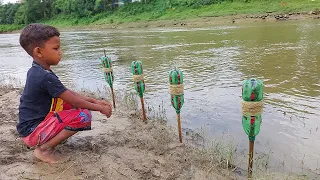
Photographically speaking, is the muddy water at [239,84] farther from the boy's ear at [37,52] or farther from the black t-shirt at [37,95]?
the boy's ear at [37,52]

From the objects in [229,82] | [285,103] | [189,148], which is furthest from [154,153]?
[229,82]

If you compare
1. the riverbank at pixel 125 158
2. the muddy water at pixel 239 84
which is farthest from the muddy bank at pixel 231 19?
the riverbank at pixel 125 158

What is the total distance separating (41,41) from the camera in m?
3.23

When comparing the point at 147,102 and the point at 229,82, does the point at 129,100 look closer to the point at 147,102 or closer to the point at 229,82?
the point at 147,102

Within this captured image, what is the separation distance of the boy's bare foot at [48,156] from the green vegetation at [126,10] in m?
28.4

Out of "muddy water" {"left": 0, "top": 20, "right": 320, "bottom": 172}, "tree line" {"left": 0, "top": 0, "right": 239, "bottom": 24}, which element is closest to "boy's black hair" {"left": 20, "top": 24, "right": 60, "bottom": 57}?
"muddy water" {"left": 0, "top": 20, "right": 320, "bottom": 172}

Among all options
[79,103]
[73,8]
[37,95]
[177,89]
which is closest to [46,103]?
[37,95]

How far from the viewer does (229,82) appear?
798 centimetres

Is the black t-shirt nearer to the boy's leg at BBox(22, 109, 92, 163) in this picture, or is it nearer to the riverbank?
the boy's leg at BBox(22, 109, 92, 163)

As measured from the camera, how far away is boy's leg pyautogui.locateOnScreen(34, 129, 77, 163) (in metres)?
3.43

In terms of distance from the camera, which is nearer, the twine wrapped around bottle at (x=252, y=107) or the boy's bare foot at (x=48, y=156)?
the twine wrapped around bottle at (x=252, y=107)

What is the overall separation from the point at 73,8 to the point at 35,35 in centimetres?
5846

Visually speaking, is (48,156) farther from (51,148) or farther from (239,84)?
(239,84)

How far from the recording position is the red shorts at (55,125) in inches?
133
